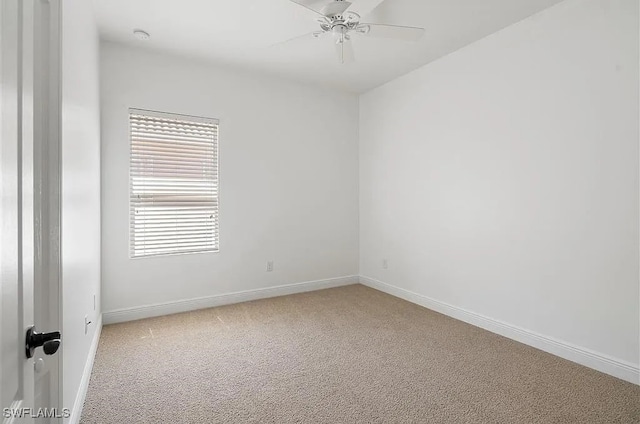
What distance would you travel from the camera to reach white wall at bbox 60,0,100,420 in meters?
1.56

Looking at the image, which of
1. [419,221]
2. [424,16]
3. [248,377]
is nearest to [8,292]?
[248,377]

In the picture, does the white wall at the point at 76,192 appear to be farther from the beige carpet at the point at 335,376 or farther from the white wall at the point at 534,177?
the white wall at the point at 534,177

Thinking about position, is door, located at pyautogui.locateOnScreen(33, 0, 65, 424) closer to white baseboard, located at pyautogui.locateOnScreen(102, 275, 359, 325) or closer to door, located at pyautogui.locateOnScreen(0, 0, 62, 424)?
door, located at pyautogui.locateOnScreen(0, 0, 62, 424)

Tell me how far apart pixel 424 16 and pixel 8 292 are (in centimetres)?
315

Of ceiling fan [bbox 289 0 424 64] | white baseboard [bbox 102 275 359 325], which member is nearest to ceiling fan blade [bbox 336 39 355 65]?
ceiling fan [bbox 289 0 424 64]

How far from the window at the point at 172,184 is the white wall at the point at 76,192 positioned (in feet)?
3.16

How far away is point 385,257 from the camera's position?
443 cm

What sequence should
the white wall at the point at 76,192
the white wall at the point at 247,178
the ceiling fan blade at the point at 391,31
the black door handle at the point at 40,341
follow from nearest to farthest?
the black door handle at the point at 40,341
the white wall at the point at 76,192
the ceiling fan blade at the point at 391,31
the white wall at the point at 247,178

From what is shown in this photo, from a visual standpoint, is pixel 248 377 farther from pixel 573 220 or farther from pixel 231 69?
pixel 231 69

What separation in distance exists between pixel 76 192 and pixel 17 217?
1.37m

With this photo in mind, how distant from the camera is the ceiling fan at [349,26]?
2203mm

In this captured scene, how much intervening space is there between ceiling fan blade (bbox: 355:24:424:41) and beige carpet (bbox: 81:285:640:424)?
7.91 ft

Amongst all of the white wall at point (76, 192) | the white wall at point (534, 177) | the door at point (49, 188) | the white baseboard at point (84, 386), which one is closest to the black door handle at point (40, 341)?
the door at point (49, 188)

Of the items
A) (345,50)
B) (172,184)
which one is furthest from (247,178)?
(345,50)
